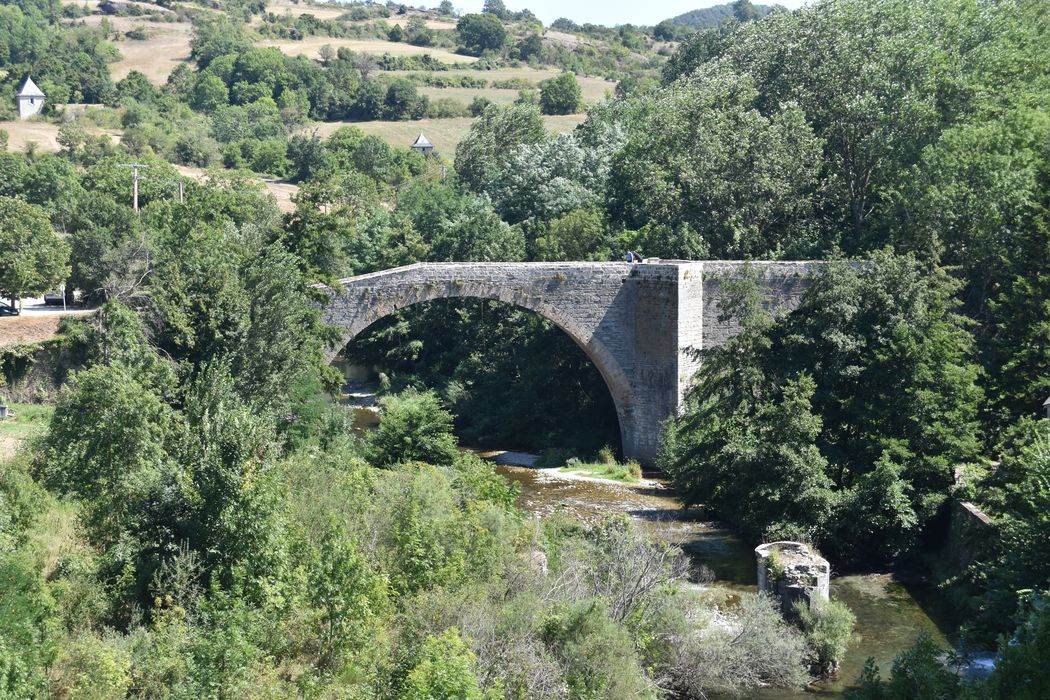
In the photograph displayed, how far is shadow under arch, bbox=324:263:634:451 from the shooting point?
2741 cm

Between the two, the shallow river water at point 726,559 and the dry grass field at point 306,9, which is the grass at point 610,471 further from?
the dry grass field at point 306,9

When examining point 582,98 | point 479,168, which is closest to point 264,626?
point 479,168

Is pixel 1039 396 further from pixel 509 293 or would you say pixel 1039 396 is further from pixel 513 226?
pixel 513 226

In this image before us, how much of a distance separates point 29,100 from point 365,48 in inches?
1291

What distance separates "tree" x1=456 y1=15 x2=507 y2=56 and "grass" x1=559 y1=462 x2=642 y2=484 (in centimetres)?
8076

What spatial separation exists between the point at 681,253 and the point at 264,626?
19974 millimetres

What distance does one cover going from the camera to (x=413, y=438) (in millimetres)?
24141

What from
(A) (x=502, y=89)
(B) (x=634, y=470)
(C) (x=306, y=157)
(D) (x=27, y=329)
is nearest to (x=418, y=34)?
(A) (x=502, y=89)

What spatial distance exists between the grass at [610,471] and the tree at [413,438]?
506 cm

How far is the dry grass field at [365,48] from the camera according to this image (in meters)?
96.2

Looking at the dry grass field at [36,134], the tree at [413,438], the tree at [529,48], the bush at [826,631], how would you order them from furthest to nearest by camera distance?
the tree at [529,48], the dry grass field at [36,134], the tree at [413,438], the bush at [826,631]

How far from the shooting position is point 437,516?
56.3ft

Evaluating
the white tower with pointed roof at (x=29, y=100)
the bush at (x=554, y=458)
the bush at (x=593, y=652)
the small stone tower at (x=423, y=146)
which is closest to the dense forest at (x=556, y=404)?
the bush at (x=593, y=652)

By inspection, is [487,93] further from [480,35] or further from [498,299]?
[498,299]
